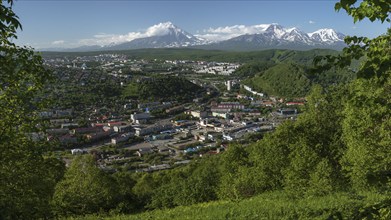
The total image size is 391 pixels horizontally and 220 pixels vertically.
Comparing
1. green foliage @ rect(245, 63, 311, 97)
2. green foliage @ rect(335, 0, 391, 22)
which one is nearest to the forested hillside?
green foliage @ rect(335, 0, 391, 22)

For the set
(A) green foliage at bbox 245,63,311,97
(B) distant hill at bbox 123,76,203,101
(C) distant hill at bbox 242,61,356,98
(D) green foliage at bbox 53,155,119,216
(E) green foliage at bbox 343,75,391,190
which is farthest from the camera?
(A) green foliage at bbox 245,63,311,97

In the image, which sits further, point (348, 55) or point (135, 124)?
point (135, 124)

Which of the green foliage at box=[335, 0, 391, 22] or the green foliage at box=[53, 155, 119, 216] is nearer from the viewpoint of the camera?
the green foliage at box=[335, 0, 391, 22]

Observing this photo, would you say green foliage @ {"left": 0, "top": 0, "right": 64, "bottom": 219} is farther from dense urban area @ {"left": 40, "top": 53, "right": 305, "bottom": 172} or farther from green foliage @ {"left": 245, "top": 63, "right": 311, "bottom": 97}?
green foliage @ {"left": 245, "top": 63, "right": 311, "bottom": 97}

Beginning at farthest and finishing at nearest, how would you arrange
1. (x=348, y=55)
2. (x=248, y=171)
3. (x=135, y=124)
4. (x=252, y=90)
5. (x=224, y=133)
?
1. (x=252, y=90)
2. (x=135, y=124)
3. (x=224, y=133)
4. (x=248, y=171)
5. (x=348, y=55)

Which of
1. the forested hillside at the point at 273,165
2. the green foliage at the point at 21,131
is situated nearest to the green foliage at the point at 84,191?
the forested hillside at the point at 273,165

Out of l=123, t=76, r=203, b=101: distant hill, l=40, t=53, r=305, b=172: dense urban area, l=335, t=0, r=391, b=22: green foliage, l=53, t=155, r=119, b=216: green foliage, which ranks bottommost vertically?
l=40, t=53, r=305, b=172: dense urban area

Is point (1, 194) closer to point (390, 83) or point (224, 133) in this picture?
point (390, 83)

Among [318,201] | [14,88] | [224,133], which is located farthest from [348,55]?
[224,133]

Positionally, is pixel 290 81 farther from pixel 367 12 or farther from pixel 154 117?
pixel 367 12
